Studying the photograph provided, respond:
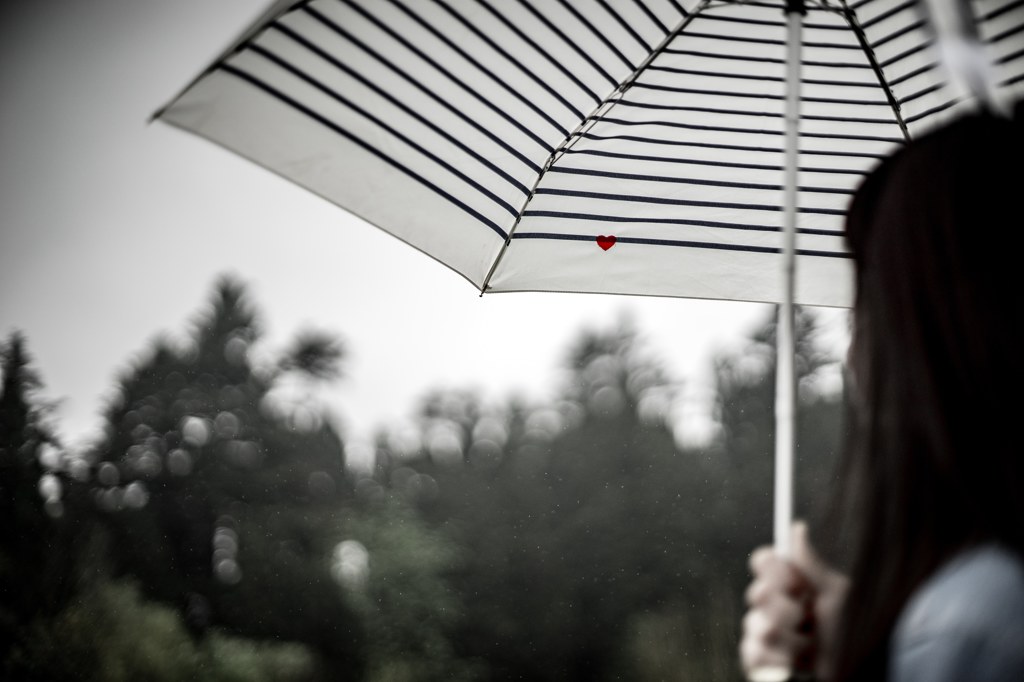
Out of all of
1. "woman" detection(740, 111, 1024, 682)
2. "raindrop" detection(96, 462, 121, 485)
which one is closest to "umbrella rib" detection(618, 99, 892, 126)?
"woman" detection(740, 111, 1024, 682)

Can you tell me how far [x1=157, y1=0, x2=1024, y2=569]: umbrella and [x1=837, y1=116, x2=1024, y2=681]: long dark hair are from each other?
0.37 m

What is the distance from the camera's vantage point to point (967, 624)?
539mm

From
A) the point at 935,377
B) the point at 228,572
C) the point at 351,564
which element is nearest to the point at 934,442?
the point at 935,377

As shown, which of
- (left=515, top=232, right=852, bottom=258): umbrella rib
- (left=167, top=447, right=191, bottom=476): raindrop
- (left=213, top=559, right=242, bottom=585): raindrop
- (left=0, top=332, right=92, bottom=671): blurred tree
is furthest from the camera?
(left=167, top=447, right=191, bottom=476): raindrop

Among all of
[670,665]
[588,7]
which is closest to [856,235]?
[588,7]

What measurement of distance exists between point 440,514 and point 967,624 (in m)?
30.0

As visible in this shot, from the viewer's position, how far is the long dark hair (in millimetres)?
606

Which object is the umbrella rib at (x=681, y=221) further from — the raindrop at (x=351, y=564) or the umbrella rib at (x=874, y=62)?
the raindrop at (x=351, y=564)

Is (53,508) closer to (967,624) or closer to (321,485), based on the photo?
(321,485)

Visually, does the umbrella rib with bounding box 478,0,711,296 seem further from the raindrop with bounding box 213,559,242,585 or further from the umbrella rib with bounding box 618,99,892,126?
the raindrop with bounding box 213,559,242,585

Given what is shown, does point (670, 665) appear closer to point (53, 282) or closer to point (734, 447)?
point (734, 447)

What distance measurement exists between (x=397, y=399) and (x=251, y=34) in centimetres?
3309

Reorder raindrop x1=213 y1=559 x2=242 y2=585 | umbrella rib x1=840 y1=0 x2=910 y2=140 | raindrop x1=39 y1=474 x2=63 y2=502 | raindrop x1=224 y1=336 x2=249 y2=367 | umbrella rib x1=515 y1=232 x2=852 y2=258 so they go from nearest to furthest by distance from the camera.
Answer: umbrella rib x1=840 y1=0 x2=910 y2=140 < umbrella rib x1=515 y1=232 x2=852 y2=258 < raindrop x1=39 y1=474 x2=63 y2=502 < raindrop x1=213 y1=559 x2=242 y2=585 < raindrop x1=224 y1=336 x2=249 y2=367

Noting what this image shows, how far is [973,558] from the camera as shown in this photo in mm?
583
